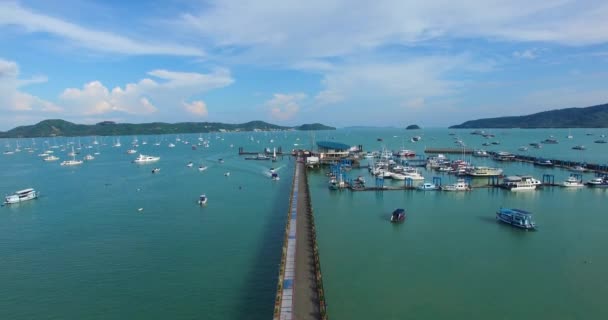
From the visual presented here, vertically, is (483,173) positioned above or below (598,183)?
above

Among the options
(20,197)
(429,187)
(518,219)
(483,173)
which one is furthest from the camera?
(483,173)

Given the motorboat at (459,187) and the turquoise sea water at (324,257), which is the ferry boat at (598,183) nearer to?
the turquoise sea water at (324,257)

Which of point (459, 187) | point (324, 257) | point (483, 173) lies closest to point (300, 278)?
point (324, 257)

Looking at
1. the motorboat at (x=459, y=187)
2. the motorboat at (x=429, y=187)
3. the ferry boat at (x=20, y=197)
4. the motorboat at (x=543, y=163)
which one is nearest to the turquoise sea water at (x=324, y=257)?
the motorboat at (x=459, y=187)

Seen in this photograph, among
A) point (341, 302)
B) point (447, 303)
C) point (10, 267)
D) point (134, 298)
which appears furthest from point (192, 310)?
point (10, 267)

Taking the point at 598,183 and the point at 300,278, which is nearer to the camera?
the point at 300,278

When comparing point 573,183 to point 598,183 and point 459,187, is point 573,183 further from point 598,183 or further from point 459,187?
point 459,187

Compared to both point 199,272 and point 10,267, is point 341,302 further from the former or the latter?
point 10,267

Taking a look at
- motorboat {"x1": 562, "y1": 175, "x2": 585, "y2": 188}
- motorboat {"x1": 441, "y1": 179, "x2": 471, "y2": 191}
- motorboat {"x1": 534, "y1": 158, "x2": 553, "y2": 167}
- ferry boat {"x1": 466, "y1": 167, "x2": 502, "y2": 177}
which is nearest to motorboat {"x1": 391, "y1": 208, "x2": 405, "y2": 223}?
motorboat {"x1": 441, "y1": 179, "x2": 471, "y2": 191}
